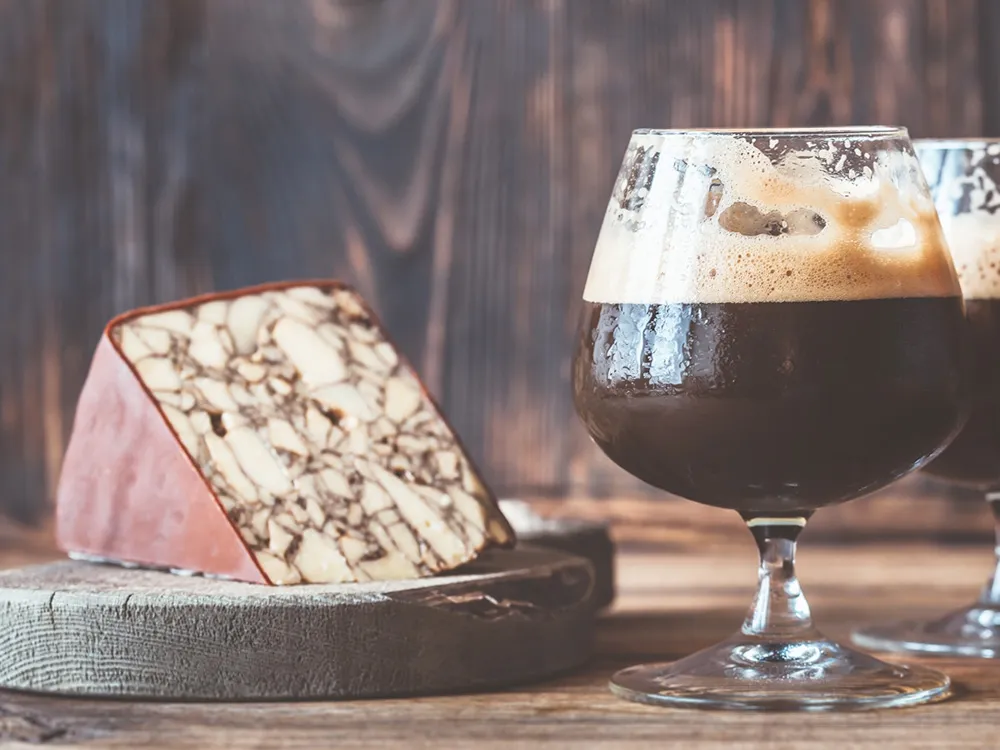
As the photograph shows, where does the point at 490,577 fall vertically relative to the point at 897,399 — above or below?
below

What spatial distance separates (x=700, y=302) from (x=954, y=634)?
422 mm

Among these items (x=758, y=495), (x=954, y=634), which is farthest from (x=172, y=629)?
(x=954, y=634)

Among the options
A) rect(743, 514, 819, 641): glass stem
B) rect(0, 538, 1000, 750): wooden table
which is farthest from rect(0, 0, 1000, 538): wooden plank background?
rect(743, 514, 819, 641): glass stem

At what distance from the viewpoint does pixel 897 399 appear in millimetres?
1050

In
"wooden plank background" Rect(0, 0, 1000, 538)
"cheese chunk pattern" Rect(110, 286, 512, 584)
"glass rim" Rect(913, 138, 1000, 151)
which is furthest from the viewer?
"wooden plank background" Rect(0, 0, 1000, 538)

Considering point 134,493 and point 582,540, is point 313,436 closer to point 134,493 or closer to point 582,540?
point 134,493

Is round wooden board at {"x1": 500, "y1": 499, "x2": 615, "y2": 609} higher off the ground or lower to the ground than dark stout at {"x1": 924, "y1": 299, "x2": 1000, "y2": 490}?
lower

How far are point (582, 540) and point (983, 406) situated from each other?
1.21ft

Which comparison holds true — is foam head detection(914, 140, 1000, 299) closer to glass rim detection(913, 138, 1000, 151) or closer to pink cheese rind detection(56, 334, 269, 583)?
glass rim detection(913, 138, 1000, 151)

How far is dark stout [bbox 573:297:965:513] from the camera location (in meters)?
1.03

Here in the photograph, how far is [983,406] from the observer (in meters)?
1.25

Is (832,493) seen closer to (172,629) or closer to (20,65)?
(172,629)

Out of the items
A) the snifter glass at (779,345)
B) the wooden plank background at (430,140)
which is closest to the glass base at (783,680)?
the snifter glass at (779,345)

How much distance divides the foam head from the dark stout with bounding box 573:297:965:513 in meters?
0.17
